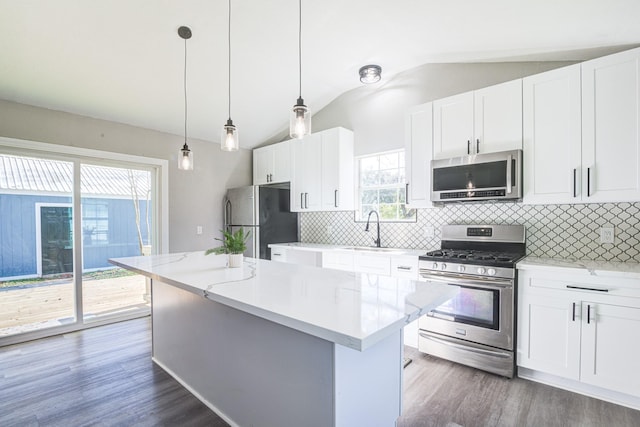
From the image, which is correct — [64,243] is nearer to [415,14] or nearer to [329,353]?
[329,353]

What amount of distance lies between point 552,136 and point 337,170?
217 cm

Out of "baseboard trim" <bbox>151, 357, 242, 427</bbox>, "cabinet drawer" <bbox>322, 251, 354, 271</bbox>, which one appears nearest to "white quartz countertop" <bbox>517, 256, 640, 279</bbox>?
"cabinet drawer" <bbox>322, 251, 354, 271</bbox>

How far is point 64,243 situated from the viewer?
348 centimetres

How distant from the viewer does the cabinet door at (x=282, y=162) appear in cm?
443

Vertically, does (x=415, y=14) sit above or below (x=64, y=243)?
above

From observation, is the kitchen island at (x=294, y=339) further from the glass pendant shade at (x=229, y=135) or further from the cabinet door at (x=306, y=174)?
the cabinet door at (x=306, y=174)

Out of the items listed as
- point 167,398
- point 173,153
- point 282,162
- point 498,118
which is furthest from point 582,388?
point 173,153

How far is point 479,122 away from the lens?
2799 millimetres

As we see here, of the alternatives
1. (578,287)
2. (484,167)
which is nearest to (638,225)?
(578,287)

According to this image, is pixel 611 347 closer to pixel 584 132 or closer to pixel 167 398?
pixel 584 132

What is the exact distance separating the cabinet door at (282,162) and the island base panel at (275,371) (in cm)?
249

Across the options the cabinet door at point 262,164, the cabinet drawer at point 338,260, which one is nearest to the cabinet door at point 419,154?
the cabinet drawer at point 338,260

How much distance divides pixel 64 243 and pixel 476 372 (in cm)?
440

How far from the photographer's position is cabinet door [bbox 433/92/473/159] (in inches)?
112
